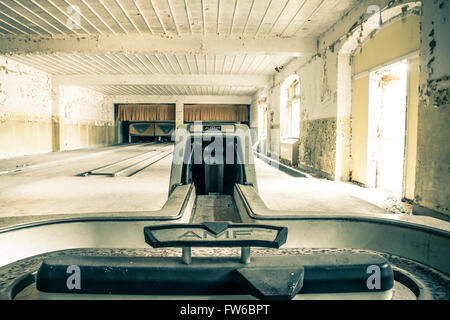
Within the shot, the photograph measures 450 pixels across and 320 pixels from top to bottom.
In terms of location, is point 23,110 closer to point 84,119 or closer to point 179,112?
point 84,119

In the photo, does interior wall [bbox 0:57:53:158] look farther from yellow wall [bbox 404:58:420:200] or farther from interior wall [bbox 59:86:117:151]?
yellow wall [bbox 404:58:420:200]

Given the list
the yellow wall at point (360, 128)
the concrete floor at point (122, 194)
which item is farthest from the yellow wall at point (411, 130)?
the yellow wall at point (360, 128)

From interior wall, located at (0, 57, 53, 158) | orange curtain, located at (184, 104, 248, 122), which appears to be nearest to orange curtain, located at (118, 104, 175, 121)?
orange curtain, located at (184, 104, 248, 122)

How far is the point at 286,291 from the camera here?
895 mm

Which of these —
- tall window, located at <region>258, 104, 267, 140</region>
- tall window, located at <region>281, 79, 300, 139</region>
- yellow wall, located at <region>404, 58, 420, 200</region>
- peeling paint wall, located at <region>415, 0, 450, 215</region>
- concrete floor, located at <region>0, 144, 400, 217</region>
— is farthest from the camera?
tall window, located at <region>258, 104, 267, 140</region>

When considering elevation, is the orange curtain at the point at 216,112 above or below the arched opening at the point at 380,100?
above

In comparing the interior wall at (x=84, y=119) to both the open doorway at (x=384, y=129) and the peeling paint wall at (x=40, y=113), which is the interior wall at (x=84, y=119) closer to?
the peeling paint wall at (x=40, y=113)

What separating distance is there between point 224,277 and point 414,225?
1204 mm

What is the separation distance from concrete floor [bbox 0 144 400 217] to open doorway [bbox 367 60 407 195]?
0.44 meters

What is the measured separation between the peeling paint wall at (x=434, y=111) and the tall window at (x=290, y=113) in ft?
18.5

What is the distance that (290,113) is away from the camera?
350 inches

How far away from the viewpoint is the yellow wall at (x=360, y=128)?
4559mm

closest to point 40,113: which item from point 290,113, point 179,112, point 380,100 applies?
point 179,112

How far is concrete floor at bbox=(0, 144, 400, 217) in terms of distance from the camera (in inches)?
127
